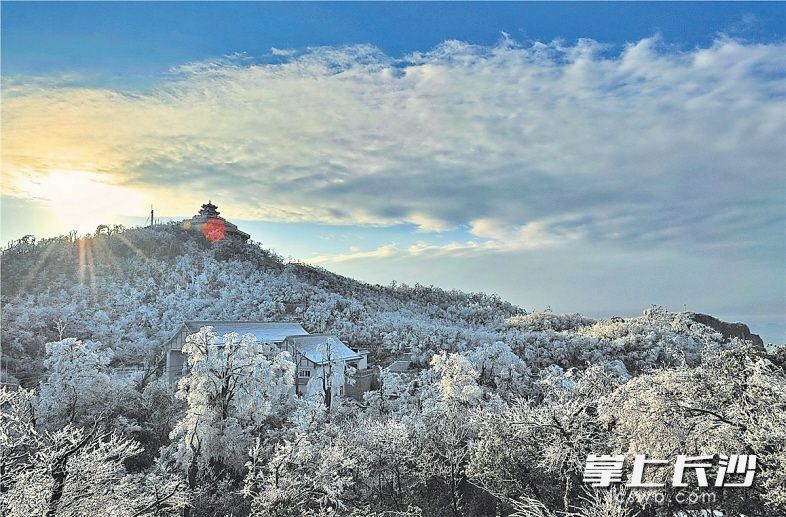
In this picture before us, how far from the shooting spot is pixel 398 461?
16.8 meters

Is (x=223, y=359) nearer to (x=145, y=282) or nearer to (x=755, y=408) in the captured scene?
(x=755, y=408)

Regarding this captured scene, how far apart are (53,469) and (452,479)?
9715 millimetres

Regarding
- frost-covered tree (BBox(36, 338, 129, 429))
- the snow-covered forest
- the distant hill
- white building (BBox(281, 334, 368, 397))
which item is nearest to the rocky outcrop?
the distant hill

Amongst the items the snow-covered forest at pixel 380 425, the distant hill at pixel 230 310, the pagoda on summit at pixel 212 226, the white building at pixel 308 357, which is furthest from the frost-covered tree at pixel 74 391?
the pagoda on summit at pixel 212 226

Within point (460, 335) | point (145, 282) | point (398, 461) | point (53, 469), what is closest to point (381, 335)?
point (460, 335)

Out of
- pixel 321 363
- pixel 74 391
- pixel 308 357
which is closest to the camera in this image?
pixel 74 391

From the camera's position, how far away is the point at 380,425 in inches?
691

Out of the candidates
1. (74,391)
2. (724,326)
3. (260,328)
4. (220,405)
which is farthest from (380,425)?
(724,326)

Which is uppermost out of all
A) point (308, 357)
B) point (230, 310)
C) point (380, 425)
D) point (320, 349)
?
point (230, 310)

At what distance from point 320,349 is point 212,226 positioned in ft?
139

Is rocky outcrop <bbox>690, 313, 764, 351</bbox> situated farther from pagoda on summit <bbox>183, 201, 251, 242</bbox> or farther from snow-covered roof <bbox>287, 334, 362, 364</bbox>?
pagoda on summit <bbox>183, 201, 251, 242</bbox>

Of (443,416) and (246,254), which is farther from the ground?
(246,254)

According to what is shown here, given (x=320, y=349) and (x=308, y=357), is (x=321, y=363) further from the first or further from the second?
(x=320, y=349)

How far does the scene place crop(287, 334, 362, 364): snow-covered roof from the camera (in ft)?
108
